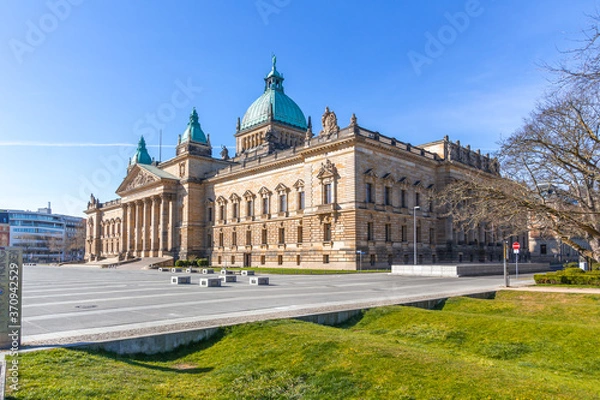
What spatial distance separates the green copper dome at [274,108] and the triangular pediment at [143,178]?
702 inches

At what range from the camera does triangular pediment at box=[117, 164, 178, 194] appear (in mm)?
75331

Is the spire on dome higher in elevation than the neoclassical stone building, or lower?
higher

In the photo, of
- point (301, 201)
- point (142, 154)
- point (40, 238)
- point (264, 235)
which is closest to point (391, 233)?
point (301, 201)

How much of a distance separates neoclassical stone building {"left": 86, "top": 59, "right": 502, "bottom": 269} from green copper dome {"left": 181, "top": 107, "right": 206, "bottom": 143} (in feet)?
0.72

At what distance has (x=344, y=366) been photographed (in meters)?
8.40

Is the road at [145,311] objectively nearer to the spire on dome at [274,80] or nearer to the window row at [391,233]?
the window row at [391,233]

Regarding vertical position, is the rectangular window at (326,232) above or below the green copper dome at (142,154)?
below

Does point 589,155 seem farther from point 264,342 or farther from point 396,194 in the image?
point 396,194

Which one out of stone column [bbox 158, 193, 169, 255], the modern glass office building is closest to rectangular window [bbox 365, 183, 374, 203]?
stone column [bbox 158, 193, 169, 255]

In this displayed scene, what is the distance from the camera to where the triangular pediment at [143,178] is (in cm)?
7533

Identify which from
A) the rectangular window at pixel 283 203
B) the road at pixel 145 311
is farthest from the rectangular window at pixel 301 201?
the road at pixel 145 311

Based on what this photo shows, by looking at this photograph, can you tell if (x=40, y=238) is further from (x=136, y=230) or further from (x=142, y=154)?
(x=136, y=230)

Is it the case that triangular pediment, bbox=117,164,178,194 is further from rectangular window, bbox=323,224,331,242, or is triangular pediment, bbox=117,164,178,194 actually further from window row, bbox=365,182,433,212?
window row, bbox=365,182,433,212

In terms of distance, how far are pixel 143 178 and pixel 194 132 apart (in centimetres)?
1336
